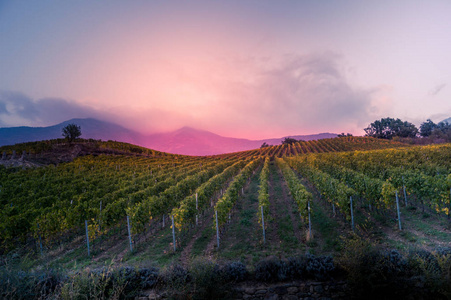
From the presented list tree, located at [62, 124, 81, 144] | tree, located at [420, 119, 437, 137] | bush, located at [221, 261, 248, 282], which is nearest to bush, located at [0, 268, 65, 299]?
→ bush, located at [221, 261, 248, 282]

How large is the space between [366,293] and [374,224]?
690 cm

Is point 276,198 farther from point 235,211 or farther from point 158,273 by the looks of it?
point 158,273

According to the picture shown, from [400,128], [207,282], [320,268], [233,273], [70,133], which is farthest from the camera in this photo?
[400,128]

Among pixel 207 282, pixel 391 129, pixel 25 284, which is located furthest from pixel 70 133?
pixel 391 129

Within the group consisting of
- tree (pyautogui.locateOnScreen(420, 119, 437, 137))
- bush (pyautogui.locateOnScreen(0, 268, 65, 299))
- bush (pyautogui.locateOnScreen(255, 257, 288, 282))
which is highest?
tree (pyautogui.locateOnScreen(420, 119, 437, 137))

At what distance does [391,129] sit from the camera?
315ft

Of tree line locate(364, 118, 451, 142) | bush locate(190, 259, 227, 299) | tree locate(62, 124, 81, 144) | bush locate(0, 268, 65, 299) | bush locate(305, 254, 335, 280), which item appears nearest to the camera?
bush locate(0, 268, 65, 299)

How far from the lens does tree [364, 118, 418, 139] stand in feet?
295

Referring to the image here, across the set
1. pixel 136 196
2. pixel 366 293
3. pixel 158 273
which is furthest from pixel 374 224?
pixel 136 196

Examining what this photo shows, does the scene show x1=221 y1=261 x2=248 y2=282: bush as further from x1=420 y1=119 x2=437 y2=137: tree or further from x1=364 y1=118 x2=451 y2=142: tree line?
x1=420 y1=119 x2=437 y2=137: tree

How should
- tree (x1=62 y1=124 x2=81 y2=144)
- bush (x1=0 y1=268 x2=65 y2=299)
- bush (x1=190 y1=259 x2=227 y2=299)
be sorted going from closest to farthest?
1. bush (x1=0 y1=268 x2=65 y2=299)
2. bush (x1=190 y1=259 x2=227 y2=299)
3. tree (x1=62 y1=124 x2=81 y2=144)

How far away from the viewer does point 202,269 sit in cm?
554

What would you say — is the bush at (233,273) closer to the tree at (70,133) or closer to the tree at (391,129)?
the tree at (70,133)

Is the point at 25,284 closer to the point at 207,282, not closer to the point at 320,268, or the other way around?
the point at 207,282
